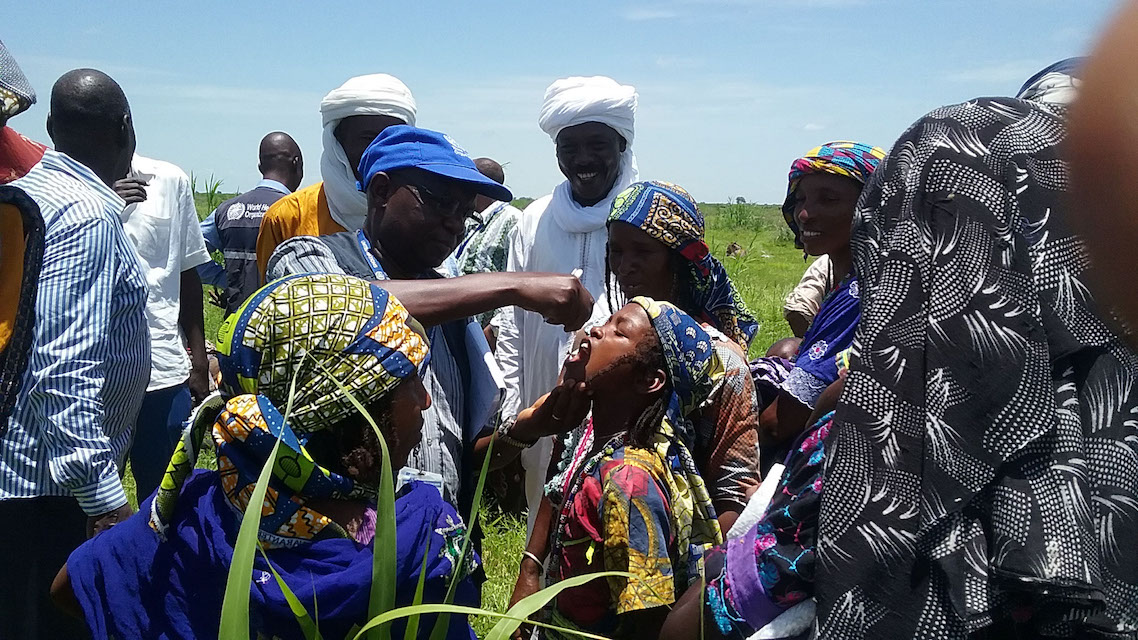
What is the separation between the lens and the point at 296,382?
5.54ft

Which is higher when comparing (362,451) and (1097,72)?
(1097,72)

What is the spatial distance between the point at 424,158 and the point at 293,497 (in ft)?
4.04

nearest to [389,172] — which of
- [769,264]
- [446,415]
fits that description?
[446,415]

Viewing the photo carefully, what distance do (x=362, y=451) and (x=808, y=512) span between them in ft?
2.76

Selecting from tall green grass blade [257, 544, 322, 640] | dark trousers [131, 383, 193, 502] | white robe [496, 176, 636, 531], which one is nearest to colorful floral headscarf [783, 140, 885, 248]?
white robe [496, 176, 636, 531]

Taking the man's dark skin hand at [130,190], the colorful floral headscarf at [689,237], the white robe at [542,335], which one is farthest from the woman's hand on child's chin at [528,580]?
the man's dark skin hand at [130,190]

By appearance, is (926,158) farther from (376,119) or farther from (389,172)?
(376,119)

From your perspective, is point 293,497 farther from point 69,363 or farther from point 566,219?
point 566,219

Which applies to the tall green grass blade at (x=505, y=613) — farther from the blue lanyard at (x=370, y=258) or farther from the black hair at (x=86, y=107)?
the black hair at (x=86, y=107)

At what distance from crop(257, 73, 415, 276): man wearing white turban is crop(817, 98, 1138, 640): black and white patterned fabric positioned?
3059 mm

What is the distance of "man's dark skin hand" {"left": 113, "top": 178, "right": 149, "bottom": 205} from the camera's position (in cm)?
383

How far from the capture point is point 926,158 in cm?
130

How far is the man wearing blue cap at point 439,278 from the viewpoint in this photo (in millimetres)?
2449

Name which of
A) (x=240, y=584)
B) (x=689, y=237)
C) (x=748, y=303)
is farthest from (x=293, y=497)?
(x=748, y=303)
